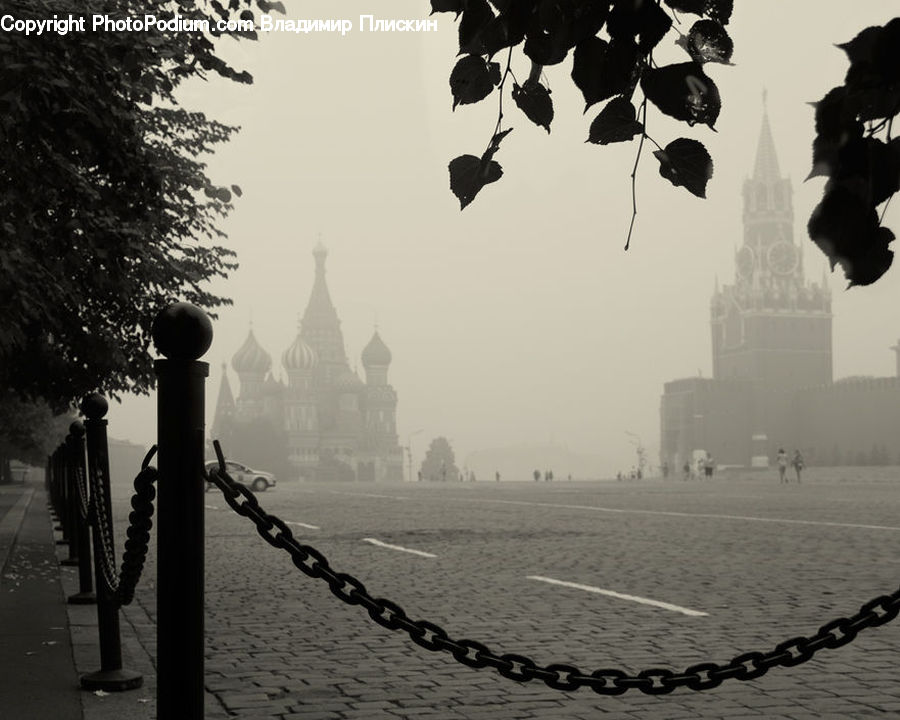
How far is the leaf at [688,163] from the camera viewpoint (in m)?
2.10

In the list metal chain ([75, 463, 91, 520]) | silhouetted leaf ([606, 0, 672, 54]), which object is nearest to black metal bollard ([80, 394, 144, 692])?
metal chain ([75, 463, 91, 520])

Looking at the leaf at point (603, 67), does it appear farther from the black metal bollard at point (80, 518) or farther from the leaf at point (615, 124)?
the black metal bollard at point (80, 518)

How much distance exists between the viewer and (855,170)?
1635 millimetres

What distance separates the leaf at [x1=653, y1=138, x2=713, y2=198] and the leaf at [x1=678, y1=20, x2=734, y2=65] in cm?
15

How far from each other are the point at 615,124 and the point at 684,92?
20cm

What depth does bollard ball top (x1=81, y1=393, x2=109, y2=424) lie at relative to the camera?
597 cm

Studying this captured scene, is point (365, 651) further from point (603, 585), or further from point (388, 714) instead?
point (603, 585)

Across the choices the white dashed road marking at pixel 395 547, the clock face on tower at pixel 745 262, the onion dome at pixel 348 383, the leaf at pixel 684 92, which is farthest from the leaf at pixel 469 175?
the onion dome at pixel 348 383

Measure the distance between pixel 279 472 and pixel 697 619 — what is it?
127294 mm

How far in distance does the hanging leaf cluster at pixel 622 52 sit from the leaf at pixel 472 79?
63 millimetres

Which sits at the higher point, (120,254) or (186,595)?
(120,254)

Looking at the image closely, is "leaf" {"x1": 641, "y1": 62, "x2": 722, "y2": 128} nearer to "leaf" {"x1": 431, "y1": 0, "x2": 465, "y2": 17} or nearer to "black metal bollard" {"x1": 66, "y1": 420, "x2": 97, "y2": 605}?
"leaf" {"x1": 431, "y1": 0, "x2": 465, "y2": 17}

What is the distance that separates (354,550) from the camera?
13406mm

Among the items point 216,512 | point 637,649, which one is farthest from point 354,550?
point 216,512
